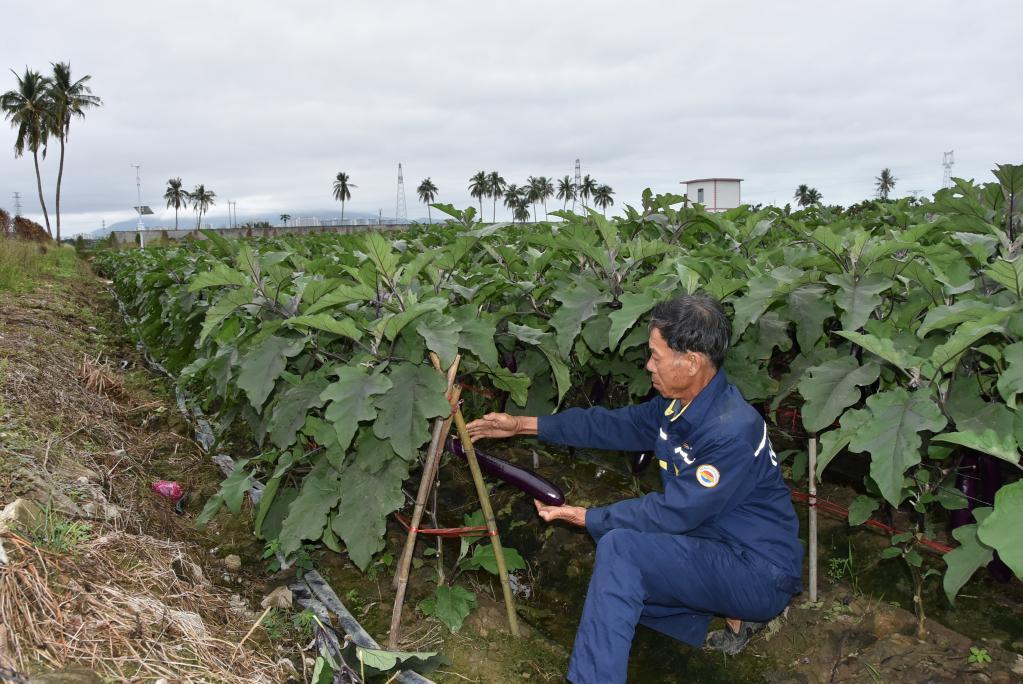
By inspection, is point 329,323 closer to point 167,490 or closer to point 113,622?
point 113,622

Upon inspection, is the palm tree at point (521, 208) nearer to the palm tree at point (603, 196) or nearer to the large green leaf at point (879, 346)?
the palm tree at point (603, 196)

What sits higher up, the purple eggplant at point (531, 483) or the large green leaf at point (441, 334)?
the large green leaf at point (441, 334)

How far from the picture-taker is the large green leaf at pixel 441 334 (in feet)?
7.39

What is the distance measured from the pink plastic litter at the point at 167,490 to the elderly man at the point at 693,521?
96.0 inches

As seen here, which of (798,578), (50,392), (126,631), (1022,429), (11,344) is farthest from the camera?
(11,344)

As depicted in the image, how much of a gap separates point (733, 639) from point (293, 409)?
201 cm

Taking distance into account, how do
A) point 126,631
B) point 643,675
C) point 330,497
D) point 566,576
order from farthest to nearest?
point 566,576 → point 643,675 → point 330,497 → point 126,631

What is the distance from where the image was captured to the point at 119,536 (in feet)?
9.75

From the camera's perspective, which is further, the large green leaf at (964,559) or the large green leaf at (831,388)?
the large green leaf at (831,388)

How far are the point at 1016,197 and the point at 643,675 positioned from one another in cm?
260

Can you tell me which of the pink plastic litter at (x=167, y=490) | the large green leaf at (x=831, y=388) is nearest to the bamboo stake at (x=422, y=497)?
the large green leaf at (x=831, y=388)

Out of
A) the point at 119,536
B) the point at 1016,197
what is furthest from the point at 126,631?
the point at 1016,197

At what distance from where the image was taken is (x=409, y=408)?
2387mm

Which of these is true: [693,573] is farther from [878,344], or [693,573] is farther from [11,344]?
[11,344]
